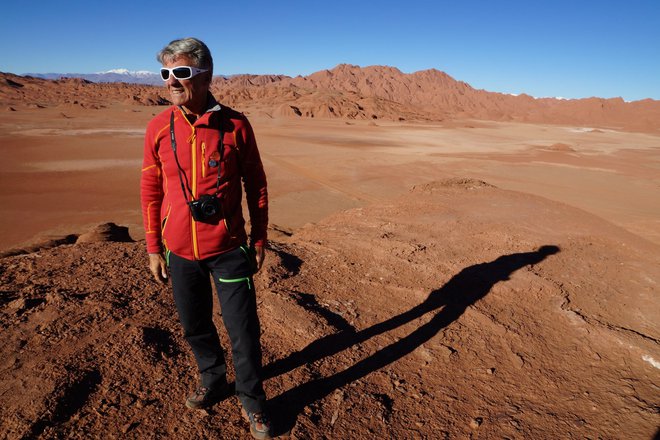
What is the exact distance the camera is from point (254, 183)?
7.41ft

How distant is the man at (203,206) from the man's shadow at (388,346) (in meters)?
0.28

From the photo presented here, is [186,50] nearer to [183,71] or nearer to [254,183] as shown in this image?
[183,71]

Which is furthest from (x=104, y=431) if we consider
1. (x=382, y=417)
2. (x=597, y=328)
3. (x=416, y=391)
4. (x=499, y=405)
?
(x=597, y=328)

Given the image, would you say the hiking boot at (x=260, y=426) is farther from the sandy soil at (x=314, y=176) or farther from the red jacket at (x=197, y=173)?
the sandy soil at (x=314, y=176)

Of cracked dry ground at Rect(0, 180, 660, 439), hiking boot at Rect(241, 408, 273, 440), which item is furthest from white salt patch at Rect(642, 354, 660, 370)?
hiking boot at Rect(241, 408, 273, 440)

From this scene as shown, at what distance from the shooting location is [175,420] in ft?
7.57

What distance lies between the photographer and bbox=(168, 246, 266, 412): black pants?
2131 millimetres

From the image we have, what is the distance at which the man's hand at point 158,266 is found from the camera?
2.26 m

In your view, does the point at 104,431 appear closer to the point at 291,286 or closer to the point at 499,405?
the point at 291,286

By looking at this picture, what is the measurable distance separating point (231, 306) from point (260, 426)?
670 millimetres

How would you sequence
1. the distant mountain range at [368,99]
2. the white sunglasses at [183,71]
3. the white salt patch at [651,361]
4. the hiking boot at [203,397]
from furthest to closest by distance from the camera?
the distant mountain range at [368,99] < the white salt patch at [651,361] < the hiking boot at [203,397] < the white sunglasses at [183,71]

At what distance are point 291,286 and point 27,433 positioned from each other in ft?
7.41

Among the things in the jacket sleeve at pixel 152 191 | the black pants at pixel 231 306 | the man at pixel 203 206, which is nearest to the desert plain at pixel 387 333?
the black pants at pixel 231 306

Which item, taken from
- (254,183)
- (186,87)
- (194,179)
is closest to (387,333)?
(254,183)
